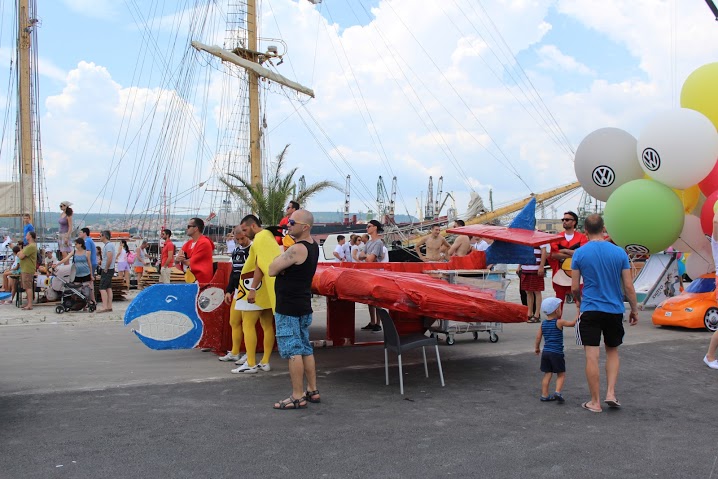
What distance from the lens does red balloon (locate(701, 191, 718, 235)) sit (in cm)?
938

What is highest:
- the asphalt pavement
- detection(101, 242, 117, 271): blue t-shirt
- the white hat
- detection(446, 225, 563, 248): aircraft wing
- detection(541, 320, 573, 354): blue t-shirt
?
detection(446, 225, 563, 248): aircraft wing

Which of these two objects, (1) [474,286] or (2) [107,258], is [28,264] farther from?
(1) [474,286]

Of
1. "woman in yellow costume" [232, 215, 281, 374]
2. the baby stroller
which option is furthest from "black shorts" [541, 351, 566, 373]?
the baby stroller

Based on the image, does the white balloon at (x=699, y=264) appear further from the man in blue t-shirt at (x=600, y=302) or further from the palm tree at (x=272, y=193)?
the palm tree at (x=272, y=193)

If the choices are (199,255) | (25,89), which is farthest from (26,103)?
(199,255)

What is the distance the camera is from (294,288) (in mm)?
5973

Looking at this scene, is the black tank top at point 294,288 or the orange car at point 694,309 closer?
the black tank top at point 294,288

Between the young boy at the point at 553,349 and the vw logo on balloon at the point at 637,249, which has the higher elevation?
the vw logo on balloon at the point at 637,249

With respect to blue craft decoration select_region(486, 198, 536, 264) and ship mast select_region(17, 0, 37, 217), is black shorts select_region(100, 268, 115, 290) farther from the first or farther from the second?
ship mast select_region(17, 0, 37, 217)

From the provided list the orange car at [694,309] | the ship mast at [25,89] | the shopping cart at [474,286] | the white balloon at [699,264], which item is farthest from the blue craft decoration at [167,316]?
the ship mast at [25,89]

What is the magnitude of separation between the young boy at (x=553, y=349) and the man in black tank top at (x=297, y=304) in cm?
208

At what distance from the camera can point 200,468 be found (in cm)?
428

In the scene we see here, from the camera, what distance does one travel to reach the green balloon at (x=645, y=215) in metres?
9.49

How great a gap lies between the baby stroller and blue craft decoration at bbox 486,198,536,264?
7960mm
